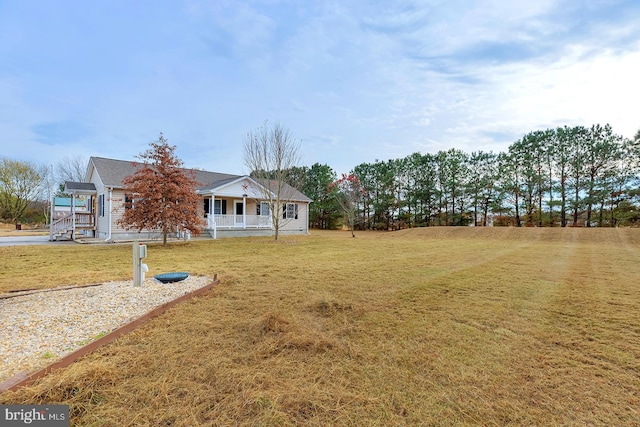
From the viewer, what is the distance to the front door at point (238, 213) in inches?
732

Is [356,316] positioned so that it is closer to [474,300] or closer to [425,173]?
[474,300]

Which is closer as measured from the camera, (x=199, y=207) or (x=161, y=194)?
(x=161, y=194)

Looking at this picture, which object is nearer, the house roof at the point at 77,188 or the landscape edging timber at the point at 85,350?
the landscape edging timber at the point at 85,350

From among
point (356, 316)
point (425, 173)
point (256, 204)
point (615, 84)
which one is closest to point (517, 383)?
point (356, 316)

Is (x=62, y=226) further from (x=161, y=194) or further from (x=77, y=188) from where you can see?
(x=161, y=194)

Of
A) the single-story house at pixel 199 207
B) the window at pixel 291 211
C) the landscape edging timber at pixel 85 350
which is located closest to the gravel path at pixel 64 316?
the landscape edging timber at pixel 85 350

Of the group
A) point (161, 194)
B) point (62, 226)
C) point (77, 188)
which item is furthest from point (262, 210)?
point (62, 226)

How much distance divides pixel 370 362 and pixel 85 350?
9.64 ft

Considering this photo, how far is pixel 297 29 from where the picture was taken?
11.6 meters

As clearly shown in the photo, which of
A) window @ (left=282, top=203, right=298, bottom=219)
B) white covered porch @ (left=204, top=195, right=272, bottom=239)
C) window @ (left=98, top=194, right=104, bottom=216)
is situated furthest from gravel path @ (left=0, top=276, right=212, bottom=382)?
window @ (left=282, top=203, right=298, bottom=219)

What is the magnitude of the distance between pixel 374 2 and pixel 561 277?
34.8 feet

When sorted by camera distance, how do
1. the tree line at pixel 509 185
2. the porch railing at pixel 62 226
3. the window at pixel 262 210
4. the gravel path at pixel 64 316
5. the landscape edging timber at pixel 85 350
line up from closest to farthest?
the landscape edging timber at pixel 85 350 → the gravel path at pixel 64 316 → the porch railing at pixel 62 226 → the window at pixel 262 210 → the tree line at pixel 509 185

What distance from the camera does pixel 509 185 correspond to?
26797mm

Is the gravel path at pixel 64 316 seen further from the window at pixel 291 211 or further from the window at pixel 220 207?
the window at pixel 291 211
